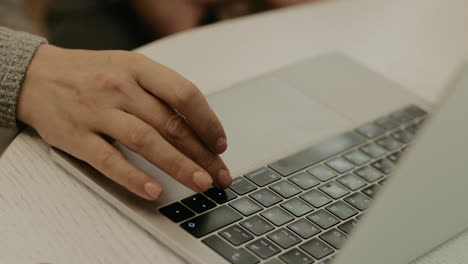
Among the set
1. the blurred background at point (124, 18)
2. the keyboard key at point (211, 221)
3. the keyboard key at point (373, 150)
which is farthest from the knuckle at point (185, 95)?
→ the blurred background at point (124, 18)

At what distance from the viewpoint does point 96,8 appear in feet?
4.08

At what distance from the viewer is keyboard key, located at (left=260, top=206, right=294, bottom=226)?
0.56 metres

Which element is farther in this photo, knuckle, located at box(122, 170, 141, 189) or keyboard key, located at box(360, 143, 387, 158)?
keyboard key, located at box(360, 143, 387, 158)

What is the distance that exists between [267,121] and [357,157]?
10 cm

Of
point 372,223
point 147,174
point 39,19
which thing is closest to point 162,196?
point 147,174

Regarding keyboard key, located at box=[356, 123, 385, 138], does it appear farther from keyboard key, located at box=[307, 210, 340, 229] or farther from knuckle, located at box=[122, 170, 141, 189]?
knuckle, located at box=[122, 170, 141, 189]

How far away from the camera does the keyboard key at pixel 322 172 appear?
631 millimetres

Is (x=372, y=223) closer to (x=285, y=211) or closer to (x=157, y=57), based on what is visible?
(x=285, y=211)

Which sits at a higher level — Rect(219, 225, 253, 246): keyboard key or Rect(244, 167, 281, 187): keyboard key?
Rect(244, 167, 281, 187): keyboard key

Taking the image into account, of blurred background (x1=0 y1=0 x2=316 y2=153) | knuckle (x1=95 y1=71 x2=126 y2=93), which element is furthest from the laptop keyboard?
blurred background (x1=0 y1=0 x2=316 y2=153)

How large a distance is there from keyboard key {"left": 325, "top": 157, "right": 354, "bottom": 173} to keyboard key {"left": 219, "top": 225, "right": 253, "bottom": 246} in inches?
5.8

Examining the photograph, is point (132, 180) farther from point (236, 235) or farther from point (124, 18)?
point (124, 18)

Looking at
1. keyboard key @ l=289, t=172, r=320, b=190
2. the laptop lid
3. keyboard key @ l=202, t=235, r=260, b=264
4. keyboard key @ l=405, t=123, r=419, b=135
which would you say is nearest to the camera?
the laptop lid

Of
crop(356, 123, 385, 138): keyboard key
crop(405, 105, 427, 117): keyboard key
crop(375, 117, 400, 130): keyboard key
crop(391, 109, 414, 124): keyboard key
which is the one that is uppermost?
crop(405, 105, 427, 117): keyboard key
